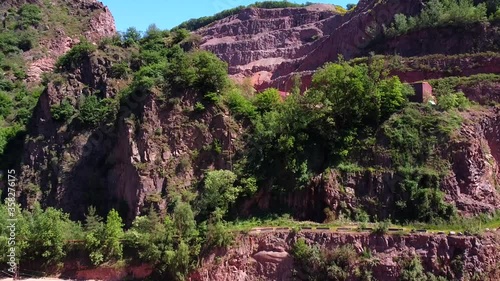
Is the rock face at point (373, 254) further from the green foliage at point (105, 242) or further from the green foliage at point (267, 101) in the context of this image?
the green foliage at point (267, 101)

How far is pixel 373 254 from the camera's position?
2639 cm

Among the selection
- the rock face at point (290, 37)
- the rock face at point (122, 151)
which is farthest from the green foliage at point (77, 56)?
the rock face at point (290, 37)

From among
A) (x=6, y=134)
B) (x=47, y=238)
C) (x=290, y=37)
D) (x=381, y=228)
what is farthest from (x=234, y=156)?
(x=290, y=37)

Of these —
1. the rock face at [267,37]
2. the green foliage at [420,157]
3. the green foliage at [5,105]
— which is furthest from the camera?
the rock face at [267,37]

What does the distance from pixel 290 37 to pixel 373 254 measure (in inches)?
2132

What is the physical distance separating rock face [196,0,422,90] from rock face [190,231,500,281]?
2526cm

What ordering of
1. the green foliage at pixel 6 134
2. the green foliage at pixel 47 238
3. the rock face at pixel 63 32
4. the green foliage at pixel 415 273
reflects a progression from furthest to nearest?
the rock face at pixel 63 32, the green foliage at pixel 6 134, the green foliage at pixel 47 238, the green foliage at pixel 415 273

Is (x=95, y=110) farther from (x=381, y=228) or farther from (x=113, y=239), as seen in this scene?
(x=381, y=228)

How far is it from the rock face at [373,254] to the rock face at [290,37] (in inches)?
994

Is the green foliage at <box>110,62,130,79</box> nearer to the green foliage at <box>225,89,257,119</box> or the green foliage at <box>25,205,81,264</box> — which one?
the green foliage at <box>225,89,257,119</box>

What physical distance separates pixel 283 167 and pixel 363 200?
5.30 metres

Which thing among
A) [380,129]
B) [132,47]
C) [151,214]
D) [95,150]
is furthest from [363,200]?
[132,47]

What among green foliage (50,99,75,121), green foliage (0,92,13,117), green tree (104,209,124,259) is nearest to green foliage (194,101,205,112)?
green tree (104,209,124,259)

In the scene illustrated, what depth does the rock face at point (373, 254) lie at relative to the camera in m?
25.1
